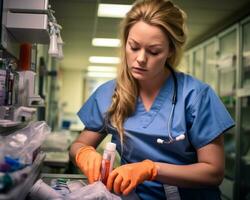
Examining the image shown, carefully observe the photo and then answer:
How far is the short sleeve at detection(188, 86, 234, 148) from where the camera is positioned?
1.10m

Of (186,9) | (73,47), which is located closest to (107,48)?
(73,47)

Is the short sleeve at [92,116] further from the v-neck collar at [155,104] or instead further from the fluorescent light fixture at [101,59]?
the fluorescent light fixture at [101,59]

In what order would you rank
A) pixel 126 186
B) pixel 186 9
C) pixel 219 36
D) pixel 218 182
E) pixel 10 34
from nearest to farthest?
pixel 126 186
pixel 218 182
pixel 10 34
pixel 186 9
pixel 219 36

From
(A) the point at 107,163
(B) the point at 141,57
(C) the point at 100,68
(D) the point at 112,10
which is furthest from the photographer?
(C) the point at 100,68

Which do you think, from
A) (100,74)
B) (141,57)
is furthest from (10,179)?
(100,74)

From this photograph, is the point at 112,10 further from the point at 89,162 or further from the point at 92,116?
the point at 89,162

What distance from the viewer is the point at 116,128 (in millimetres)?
1174

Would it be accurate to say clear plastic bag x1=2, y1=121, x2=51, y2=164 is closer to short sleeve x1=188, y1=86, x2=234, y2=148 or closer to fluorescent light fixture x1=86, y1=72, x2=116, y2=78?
short sleeve x1=188, y1=86, x2=234, y2=148

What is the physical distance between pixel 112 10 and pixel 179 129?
1873 millimetres

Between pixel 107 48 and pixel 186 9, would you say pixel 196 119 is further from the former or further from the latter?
pixel 107 48

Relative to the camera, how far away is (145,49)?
1118 millimetres

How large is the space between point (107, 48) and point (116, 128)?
343 cm

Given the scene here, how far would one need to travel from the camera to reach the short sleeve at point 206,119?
1102 mm

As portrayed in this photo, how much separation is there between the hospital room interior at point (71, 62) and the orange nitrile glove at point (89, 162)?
0.05 meters
